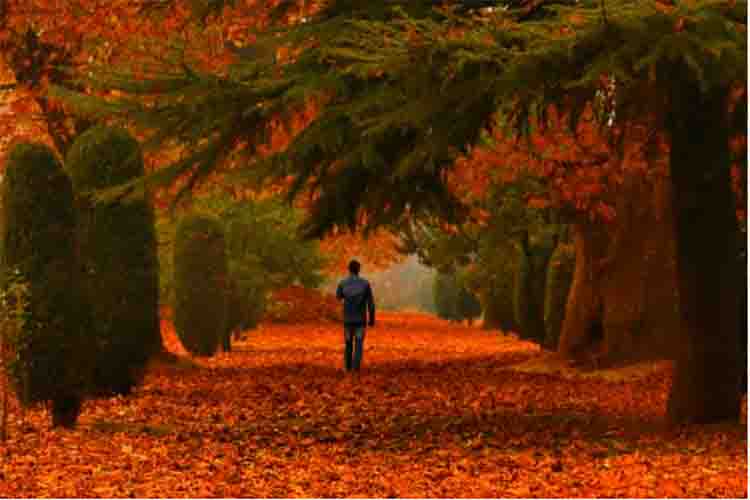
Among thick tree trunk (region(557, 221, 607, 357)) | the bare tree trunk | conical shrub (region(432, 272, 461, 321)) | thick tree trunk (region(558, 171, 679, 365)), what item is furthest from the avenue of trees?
conical shrub (region(432, 272, 461, 321))

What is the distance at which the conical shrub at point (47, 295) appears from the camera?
11.7m

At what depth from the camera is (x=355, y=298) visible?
17641mm

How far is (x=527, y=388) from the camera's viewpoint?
1598cm

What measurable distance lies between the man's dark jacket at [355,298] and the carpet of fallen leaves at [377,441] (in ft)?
3.06

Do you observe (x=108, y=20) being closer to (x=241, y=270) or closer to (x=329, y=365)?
(x=329, y=365)

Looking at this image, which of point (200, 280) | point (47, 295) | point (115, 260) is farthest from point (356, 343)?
point (47, 295)

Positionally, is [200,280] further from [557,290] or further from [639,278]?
[639,278]

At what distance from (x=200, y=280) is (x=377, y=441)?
11709 mm

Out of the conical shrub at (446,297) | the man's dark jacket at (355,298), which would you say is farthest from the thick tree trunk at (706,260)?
the conical shrub at (446,297)

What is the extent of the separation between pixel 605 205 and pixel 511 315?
1622 centimetres

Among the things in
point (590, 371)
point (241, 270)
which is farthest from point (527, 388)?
point (241, 270)

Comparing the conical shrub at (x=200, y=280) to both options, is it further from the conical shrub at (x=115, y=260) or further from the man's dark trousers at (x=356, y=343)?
the conical shrub at (x=115, y=260)

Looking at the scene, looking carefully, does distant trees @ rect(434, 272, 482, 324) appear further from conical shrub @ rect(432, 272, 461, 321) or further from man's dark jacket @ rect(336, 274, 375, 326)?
man's dark jacket @ rect(336, 274, 375, 326)

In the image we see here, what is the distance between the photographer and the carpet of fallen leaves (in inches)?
343
